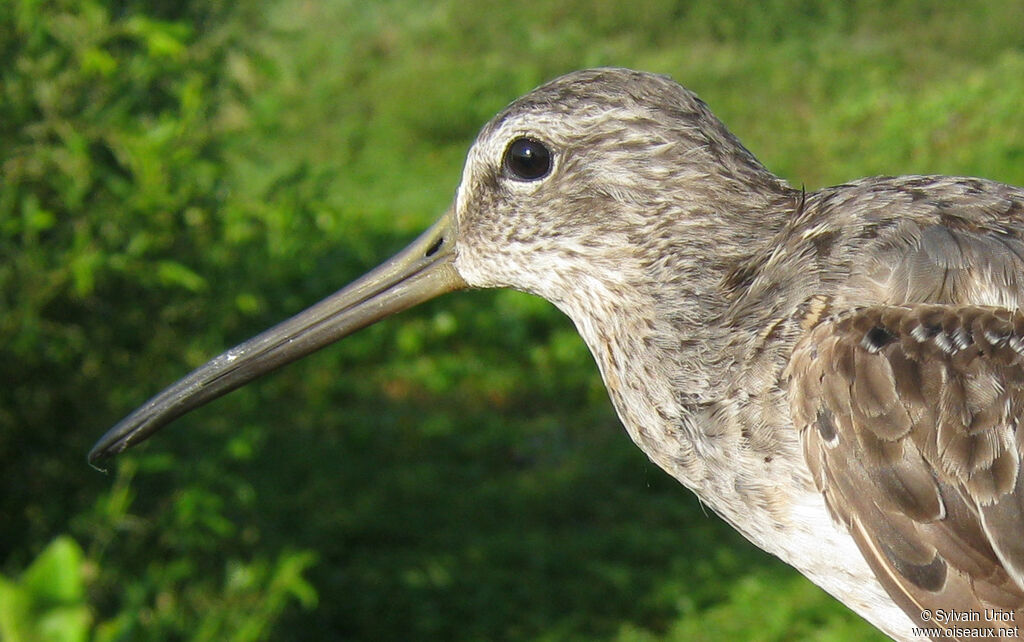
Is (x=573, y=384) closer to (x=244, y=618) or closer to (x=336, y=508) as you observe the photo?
(x=336, y=508)

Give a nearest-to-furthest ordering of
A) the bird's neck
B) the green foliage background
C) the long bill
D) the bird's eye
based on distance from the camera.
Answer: the bird's neck → the bird's eye → the long bill → the green foliage background

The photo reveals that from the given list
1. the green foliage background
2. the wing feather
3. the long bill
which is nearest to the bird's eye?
the long bill

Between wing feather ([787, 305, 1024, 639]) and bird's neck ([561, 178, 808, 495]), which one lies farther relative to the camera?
bird's neck ([561, 178, 808, 495])

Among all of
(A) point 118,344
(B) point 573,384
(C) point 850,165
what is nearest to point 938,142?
(C) point 850,165

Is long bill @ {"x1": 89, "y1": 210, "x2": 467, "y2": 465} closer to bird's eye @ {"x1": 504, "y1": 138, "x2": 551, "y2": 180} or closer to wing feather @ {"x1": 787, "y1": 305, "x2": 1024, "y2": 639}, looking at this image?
bird's eye @ {"x1": 504, "y1": 138, "x2": 551, "y2": 180}

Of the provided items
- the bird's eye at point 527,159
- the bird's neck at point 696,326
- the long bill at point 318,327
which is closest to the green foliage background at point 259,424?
the long bill at point 318,327

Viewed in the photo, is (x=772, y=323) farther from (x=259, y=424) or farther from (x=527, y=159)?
(x=259, y=424)
